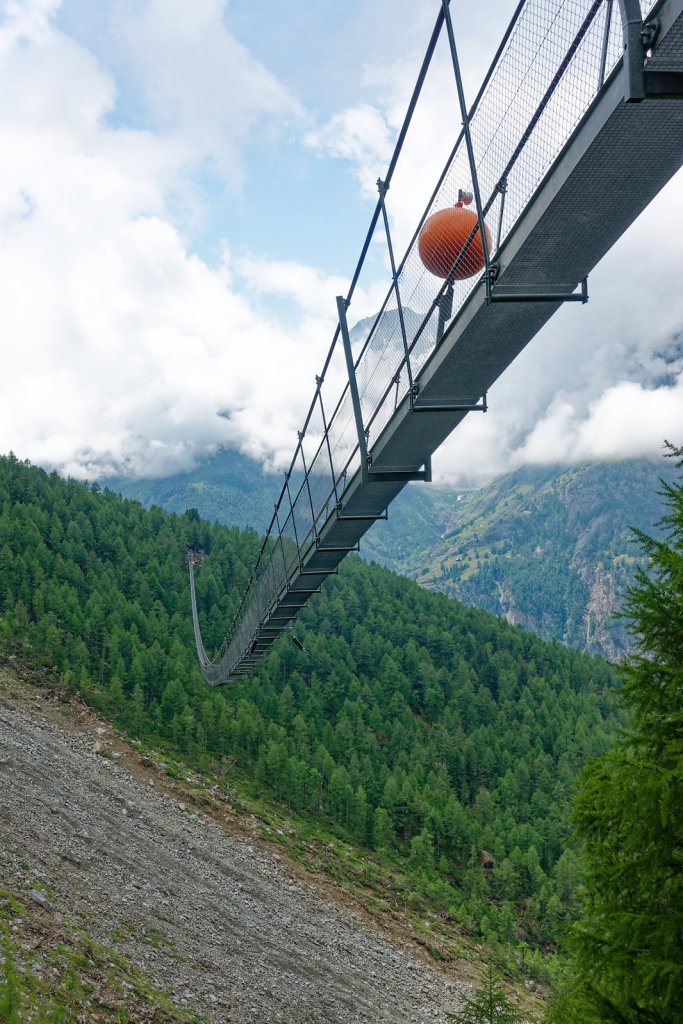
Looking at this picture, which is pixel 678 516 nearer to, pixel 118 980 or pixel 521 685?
pixel 118 980

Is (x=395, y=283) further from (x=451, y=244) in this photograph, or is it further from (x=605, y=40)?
(x=605, y=40)

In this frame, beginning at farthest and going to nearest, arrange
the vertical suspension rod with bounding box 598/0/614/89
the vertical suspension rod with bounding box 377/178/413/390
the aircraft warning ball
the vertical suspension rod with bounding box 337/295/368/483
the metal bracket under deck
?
the vertical suspension rod with bounding box 337/295/368/483 < the vertical suspension rod with bounding box 377/178/413/390 < the aircraft warning ball < the metal bracket under deck < the vertical suspension rod with bounding box 598/0/614/89

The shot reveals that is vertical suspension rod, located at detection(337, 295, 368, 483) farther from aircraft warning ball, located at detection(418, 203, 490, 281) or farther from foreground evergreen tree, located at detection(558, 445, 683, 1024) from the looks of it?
foreground evergreen tree, located at detection(558, 445, 683, 1024)

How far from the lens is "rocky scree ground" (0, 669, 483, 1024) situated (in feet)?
43.3

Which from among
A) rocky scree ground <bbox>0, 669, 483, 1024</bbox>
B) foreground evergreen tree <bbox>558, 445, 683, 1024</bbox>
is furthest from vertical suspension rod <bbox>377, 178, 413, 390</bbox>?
rocky scree ground <bbox>0, 669, 483, 1024</bbox>

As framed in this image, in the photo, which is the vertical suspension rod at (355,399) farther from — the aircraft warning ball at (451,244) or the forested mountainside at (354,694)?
the forested mountainside at (354,694)

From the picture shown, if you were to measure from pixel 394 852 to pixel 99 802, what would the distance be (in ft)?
116

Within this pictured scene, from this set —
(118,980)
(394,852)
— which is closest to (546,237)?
(118,980)

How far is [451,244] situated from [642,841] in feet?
21.9

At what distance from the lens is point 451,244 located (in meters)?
7.87

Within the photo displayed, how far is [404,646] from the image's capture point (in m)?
103

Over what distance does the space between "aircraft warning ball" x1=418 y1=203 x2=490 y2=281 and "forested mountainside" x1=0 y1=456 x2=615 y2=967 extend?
22253 mm

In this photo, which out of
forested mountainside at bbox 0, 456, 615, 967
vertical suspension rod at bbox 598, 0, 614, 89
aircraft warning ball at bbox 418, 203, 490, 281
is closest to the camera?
vertical suspension rod at bbox 598, 0, 614, 89

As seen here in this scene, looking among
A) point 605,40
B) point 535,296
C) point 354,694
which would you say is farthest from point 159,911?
point 354,694
